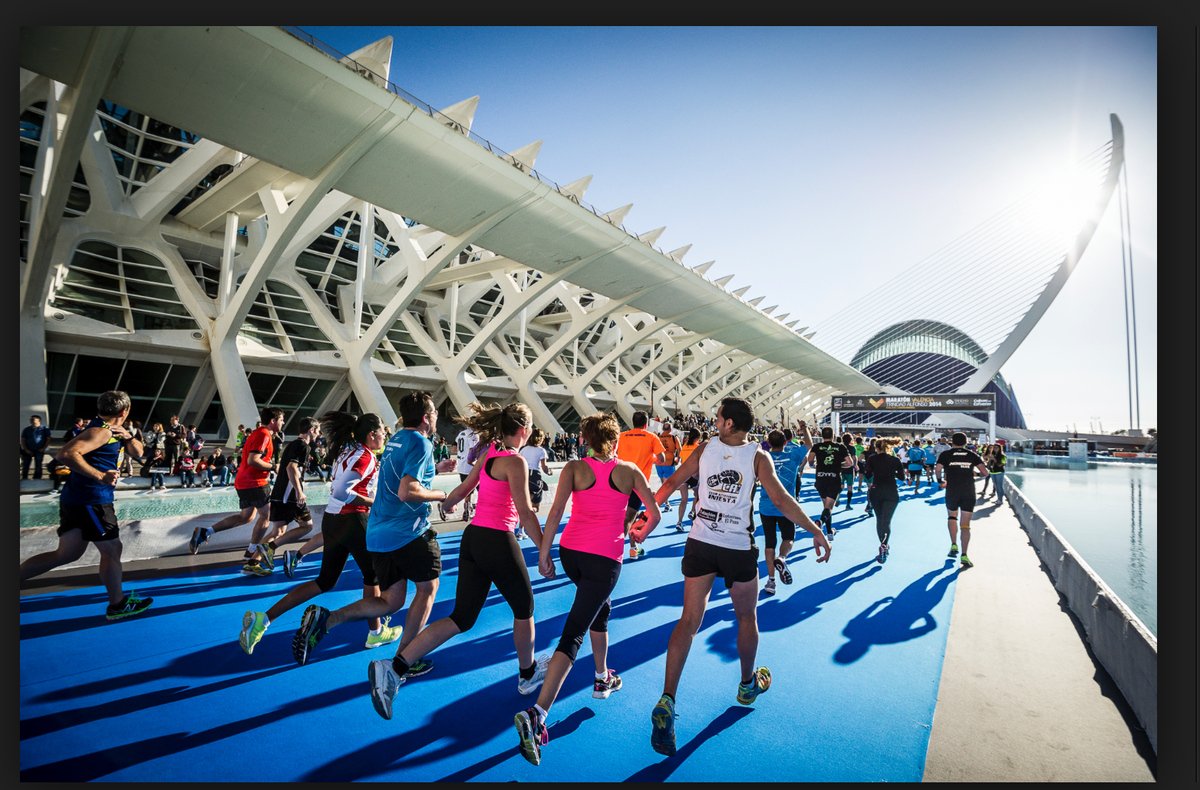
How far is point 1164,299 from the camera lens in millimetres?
2631

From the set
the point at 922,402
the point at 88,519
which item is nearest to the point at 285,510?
the point at 88,519

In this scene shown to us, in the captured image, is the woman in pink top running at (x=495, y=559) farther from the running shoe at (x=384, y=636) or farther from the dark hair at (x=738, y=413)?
the running shoe at (x=384, y=636)

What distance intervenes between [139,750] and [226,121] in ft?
42.6

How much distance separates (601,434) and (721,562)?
953mm

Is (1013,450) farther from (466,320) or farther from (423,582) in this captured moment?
(423,582)

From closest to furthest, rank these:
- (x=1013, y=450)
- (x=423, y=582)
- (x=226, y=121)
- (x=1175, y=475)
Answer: (x=1175, y=475)
(x=423, y=582)
(x=226, y=121)
(x=1013, y=450)

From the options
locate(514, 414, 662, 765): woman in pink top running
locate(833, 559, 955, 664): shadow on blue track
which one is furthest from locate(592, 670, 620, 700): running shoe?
locate(833, 559, 955, 664): shadow on blue track

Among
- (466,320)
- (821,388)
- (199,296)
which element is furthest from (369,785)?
(821,388)

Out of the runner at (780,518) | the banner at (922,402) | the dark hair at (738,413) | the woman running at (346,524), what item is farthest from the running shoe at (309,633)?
the banner at (922,402)

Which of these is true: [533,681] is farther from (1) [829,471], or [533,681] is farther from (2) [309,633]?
(1) [829,471]

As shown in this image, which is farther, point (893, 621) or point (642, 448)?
point (642, 448)

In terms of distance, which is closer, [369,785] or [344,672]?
[369,785]

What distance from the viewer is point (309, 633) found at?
3.11 meters

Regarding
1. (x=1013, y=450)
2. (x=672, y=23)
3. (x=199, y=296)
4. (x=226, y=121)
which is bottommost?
(x=1013, y=450)
